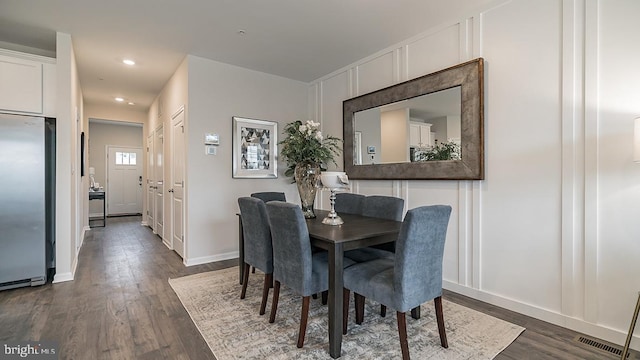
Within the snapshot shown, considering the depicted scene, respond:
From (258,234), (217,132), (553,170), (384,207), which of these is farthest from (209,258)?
(553,170)

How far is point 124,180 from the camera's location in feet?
27.4

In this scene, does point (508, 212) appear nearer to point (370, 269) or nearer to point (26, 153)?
point (370, 269)

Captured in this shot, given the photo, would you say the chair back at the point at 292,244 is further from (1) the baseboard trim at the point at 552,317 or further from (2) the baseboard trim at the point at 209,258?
(2) the baseboard trim at the point at 209,258

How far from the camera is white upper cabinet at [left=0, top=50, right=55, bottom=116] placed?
2918 millimetres

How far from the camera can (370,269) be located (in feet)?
6.53

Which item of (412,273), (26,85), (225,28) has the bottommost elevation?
(412,273)

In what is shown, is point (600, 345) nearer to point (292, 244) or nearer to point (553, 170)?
point (553, 170)

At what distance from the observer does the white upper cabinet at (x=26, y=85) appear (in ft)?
9.57

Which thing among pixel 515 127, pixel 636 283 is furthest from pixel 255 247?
pixel 636 283

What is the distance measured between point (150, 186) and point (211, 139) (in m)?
3.31

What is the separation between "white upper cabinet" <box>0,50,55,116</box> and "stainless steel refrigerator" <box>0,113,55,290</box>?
0.15 m

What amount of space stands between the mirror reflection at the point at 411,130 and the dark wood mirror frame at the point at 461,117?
0.06 meters

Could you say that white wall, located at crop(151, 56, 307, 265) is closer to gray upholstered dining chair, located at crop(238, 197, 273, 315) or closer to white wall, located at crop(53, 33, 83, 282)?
white wall, located at crop(53, 33, 83, 282)

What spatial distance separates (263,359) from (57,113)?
10.8ft
